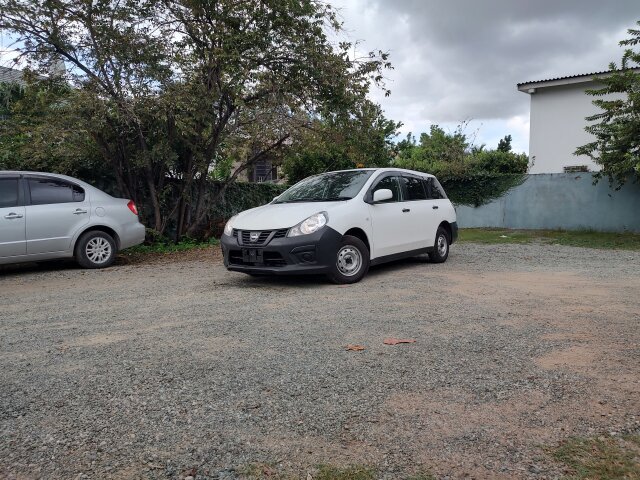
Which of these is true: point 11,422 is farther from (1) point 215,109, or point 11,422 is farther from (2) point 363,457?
(1) point 215,109

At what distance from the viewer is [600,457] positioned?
8.63 ft

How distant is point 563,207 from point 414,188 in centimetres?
1044

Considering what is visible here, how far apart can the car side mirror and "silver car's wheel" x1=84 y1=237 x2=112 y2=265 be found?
4.88 metres

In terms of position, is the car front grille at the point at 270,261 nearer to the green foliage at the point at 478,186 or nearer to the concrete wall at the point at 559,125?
the green foliage at the point at 478,186

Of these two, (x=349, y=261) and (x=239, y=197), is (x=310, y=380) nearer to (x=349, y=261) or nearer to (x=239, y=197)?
(x=349, y=261)

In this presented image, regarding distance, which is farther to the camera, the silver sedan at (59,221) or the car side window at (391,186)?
the silver sedan at (59,221)

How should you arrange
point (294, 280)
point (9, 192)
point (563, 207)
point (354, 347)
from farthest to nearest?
point (563, 207) → point (9, 192) → point (294, 280) → point (354, 347)

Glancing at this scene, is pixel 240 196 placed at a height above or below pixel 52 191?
above

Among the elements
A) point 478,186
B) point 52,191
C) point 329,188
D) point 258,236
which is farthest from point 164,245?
point 478,186

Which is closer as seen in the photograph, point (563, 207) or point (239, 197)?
point (239, 197)

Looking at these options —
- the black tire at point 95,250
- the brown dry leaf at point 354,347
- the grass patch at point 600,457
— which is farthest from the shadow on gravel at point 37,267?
the grass patch at point 600,457

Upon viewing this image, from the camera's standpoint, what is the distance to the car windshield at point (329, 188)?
7980 millimetres

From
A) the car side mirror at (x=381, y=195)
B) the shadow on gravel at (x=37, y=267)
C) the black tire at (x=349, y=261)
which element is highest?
the car side mirror at (x=381, y=195)

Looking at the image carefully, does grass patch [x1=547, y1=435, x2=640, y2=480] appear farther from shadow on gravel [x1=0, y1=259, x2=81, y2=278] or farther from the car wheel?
shadow on gravel [x1=0, y1=259, x2=81, y2=278]
